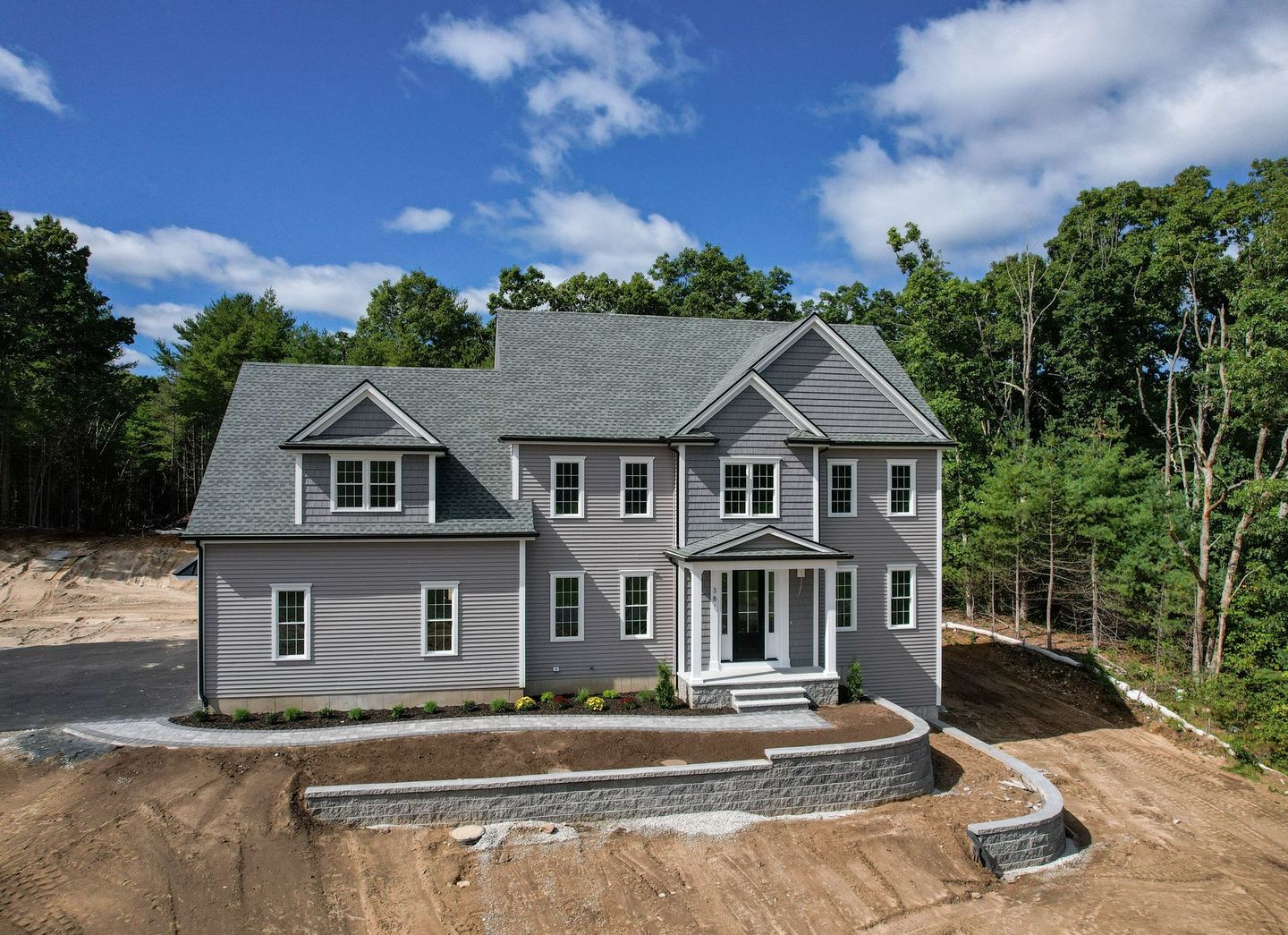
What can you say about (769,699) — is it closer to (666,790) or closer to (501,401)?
(666,790)

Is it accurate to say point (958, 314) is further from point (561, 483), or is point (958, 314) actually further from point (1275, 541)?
point (561, 483)

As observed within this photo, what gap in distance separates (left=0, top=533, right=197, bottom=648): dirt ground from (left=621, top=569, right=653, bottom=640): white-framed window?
16748 mm

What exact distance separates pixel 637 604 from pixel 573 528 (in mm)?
2540

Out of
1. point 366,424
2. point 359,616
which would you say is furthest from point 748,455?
point 359,616

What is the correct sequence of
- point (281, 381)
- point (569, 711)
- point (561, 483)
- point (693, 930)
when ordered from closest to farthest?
point (693, 930), point (569, 711), point (561, 483), point (281, 381)

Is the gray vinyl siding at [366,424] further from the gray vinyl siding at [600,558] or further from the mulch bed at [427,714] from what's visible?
the mulch bed at [427,714]

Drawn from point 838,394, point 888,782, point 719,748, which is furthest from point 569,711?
point 838,394

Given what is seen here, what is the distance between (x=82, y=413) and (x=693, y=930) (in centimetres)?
4190

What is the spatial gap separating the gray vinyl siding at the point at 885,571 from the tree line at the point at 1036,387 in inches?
328

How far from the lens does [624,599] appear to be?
1816 centimetres

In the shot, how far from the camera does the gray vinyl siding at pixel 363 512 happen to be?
54.2 feet

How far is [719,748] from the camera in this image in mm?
13852

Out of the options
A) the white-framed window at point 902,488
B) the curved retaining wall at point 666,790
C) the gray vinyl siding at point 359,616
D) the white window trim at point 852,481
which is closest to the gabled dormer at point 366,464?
the gray vinyl siding at point 359,616

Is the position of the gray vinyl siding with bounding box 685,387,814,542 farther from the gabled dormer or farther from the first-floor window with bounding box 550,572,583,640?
the gabled dormer
